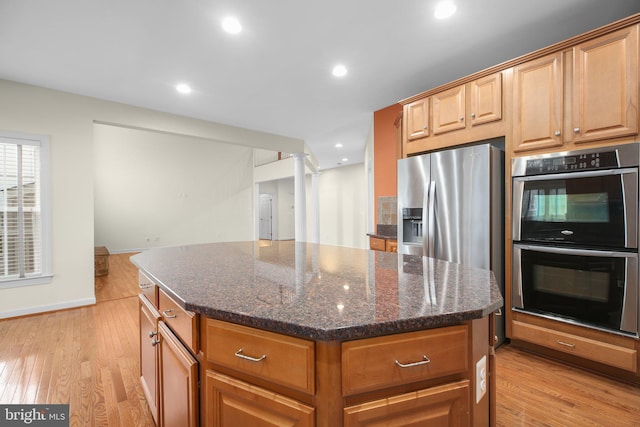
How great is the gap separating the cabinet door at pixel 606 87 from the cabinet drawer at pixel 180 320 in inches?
98.4

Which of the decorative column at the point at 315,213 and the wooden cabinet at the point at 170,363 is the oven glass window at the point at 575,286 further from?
the decorative column at the point at 315,213

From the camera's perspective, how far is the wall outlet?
2.71ft

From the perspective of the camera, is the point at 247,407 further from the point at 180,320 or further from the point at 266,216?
the point at 266,216

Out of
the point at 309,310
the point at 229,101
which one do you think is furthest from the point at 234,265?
the point at 229,101

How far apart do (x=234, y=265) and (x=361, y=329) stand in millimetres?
959

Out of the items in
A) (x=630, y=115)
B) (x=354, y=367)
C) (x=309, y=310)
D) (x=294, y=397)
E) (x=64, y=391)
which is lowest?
(x=64, y=391)

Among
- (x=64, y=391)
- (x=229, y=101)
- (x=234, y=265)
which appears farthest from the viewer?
(x=229, y=101)

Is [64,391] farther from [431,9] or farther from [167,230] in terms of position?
[167,230]

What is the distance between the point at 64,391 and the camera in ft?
5.95

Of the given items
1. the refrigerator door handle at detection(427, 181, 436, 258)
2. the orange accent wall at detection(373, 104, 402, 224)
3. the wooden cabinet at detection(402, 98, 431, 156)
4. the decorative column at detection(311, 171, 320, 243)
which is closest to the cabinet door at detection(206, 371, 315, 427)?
the refrigerator door handle at detection(427, 181, 436, 258)

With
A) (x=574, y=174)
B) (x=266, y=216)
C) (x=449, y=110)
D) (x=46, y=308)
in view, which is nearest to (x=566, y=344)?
(x=574, y=174)

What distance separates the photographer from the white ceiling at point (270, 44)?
1994mm

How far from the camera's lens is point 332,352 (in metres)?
0.68

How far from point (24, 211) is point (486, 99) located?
15.7 feet
